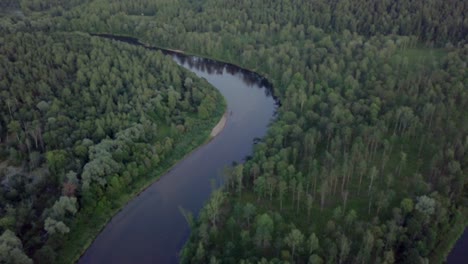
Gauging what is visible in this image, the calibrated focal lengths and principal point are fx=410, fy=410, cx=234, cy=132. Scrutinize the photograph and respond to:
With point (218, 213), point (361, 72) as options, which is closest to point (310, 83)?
point (361, 72)

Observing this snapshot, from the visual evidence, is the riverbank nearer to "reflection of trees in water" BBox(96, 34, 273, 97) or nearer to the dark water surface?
the dark water surface

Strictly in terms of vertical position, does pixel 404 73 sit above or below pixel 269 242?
above

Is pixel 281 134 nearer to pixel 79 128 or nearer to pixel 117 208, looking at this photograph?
pixel 117 208

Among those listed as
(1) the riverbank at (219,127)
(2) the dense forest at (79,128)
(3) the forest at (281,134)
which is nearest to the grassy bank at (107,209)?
(2) the dense forest at (79,128)

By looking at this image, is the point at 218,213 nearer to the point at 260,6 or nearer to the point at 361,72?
the point at 361,72

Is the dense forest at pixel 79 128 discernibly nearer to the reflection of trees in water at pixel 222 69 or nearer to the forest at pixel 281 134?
the forest at pixel 281 134

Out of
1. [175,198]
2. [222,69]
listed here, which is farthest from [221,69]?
[175,198]

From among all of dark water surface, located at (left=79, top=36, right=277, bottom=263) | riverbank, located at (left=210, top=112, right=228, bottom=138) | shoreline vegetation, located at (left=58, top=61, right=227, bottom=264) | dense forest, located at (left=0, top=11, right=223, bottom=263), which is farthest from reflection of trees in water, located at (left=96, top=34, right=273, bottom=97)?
shoreline vegetation, located at (left=58, top=61, right=227, bottom=264)
